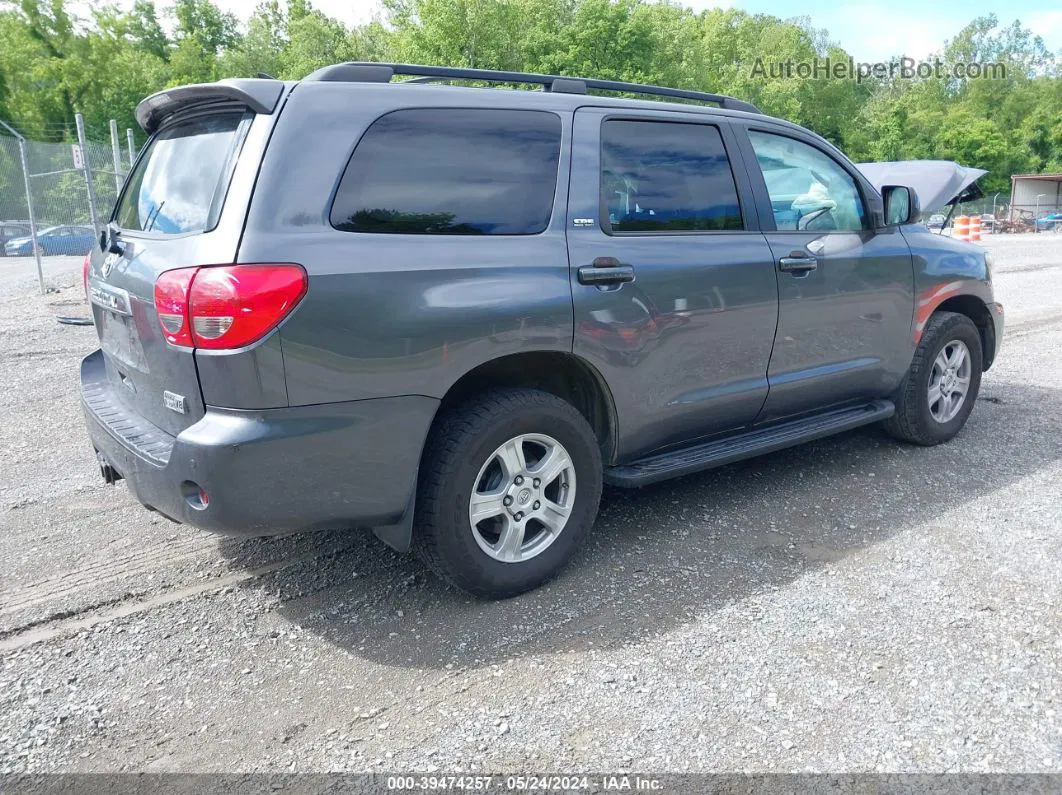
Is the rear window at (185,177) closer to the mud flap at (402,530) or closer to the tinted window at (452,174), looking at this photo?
the tinted window at (452,174)

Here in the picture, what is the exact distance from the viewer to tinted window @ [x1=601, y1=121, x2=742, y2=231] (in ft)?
11.7

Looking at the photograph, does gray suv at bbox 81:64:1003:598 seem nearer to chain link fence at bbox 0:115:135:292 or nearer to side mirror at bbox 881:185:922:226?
side mirror at bbox 881:185:922:226

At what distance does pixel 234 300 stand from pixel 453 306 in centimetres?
74

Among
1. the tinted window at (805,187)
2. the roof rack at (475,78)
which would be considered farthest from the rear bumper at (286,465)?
the tinted window at (805,187)

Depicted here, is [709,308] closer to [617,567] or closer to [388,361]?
[617,567]

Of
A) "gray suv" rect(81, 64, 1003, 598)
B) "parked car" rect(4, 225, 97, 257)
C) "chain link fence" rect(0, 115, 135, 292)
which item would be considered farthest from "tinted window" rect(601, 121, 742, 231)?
"parked car" rect(4, 225, 97, 257)

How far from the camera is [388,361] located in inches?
113

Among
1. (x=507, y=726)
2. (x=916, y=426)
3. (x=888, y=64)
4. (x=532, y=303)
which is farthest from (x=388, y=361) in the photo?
(x=888, y=64)

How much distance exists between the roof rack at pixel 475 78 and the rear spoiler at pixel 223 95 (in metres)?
0.16

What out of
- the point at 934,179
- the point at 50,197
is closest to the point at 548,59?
the point at 50,197

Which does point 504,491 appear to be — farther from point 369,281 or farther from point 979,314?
point 979,314

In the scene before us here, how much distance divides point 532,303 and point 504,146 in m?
0.63

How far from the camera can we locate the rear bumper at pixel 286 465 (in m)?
2.71

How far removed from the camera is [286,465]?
2760 millimetres
